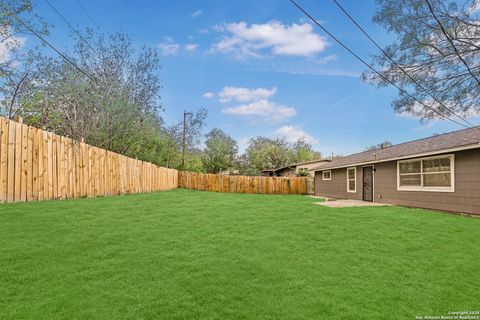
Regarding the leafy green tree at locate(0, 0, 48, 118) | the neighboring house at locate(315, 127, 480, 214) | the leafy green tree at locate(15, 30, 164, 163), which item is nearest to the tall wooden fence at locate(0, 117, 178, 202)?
the leafy green tree at locate(0, 0, 48, 118)

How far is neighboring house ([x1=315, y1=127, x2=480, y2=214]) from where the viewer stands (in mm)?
9352

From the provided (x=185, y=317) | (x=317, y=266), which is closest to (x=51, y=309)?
(x=185, y=317)

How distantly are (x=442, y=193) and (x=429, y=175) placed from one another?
91 cm

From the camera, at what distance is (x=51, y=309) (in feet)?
8.16

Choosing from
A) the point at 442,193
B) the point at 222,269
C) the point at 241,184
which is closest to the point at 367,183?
the point at 442,193

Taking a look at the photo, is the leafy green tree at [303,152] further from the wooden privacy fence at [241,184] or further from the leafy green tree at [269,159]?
the wooden privacy fence at [241,184]

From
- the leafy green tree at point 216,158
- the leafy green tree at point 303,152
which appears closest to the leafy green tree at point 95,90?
the leafy green tree at point 216,158

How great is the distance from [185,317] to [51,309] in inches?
43.1

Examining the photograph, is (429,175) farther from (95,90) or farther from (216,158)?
(216,158)

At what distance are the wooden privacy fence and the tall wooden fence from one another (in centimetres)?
1024

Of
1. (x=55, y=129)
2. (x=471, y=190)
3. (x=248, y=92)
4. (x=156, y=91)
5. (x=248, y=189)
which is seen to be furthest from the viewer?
(x=248, y=92)

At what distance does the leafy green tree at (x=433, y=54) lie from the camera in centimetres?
801

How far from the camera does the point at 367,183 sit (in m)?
15.0

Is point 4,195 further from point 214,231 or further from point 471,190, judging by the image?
point 471,190
